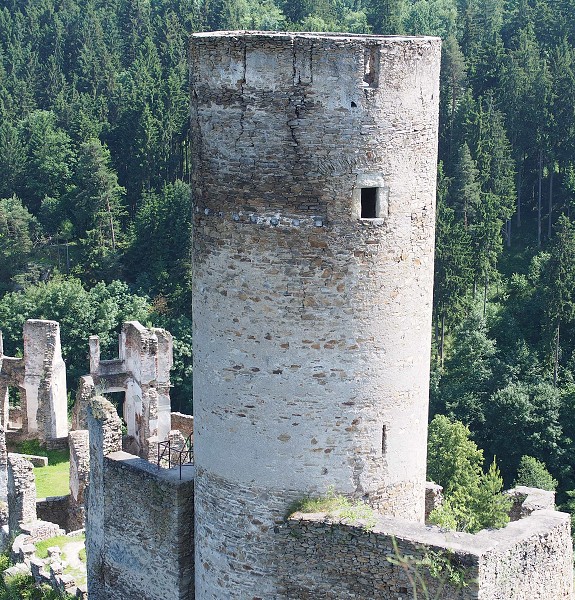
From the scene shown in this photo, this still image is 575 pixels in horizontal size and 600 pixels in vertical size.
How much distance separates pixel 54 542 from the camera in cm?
2323

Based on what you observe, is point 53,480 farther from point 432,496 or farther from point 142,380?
point 432,496

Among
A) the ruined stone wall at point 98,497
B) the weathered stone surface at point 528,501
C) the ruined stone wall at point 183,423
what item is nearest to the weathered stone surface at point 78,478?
the ruined stone wall at point 183,423

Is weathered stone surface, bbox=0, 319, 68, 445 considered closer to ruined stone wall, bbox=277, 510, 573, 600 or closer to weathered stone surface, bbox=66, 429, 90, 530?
weathered stone surface, bbox=66, 429, 90, 530

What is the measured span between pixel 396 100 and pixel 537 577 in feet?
17.3

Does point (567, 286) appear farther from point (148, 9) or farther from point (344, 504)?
point (148, 9)

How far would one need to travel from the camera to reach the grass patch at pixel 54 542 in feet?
73.8

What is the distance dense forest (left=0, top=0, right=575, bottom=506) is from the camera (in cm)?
4341

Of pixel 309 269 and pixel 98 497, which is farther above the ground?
pixel 309 269

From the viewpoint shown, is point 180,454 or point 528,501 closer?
point 528,501

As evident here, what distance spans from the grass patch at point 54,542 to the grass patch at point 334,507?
36.7 feet

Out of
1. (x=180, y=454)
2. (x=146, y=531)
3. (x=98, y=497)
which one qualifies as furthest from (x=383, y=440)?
(x=98, y=497)

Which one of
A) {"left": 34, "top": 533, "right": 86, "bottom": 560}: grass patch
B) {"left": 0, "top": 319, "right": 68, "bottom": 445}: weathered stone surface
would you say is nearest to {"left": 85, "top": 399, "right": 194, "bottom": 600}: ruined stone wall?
{"left": 34, "top": 533, "right": 86, "bottom": 560}: grass patch

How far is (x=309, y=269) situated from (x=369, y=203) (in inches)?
36.6

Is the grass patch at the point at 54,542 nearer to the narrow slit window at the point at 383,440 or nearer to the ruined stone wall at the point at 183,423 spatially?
the ruined stone wall at the point at 183,423
